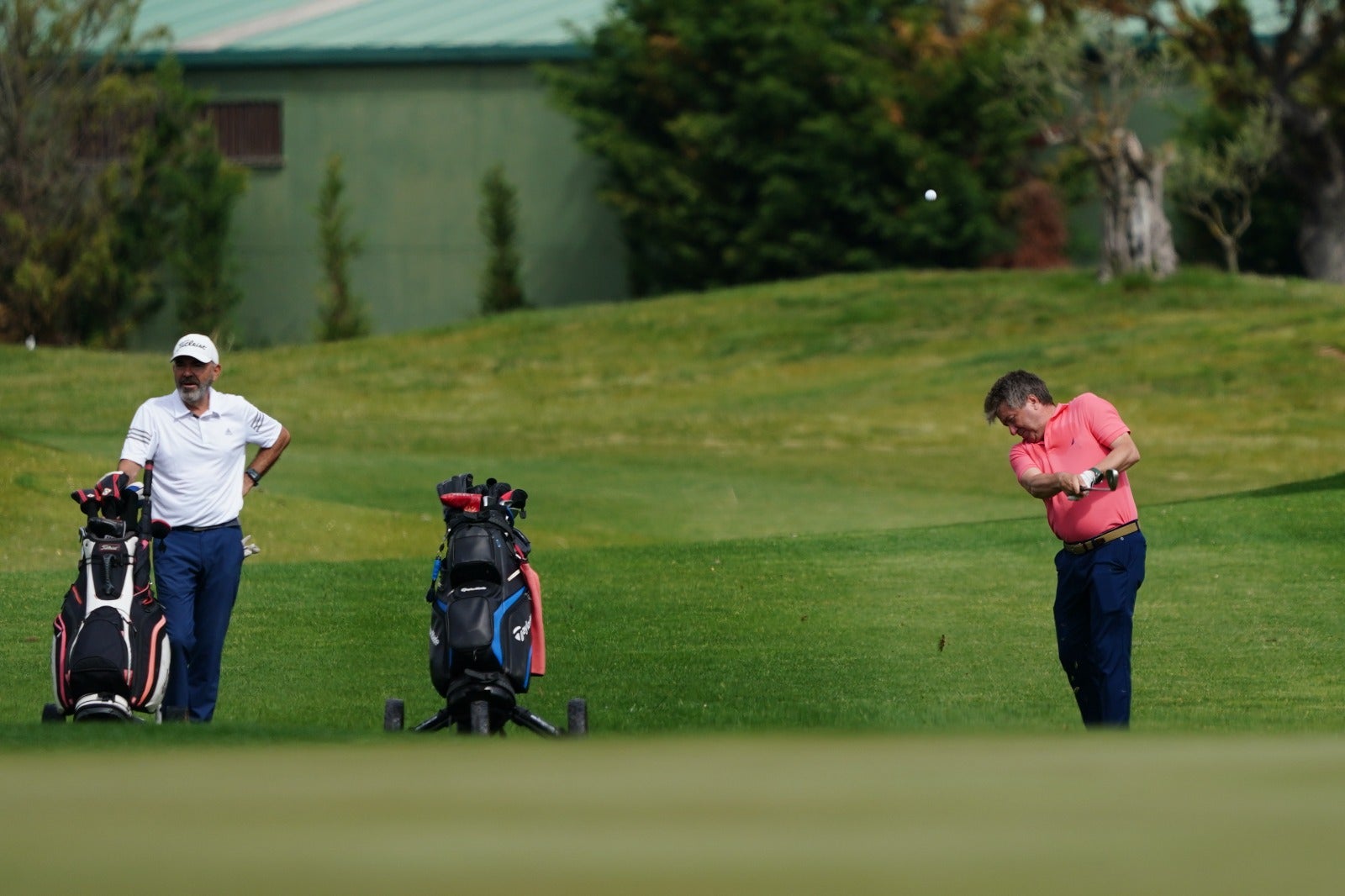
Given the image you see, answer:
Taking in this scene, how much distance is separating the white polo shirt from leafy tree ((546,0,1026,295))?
3329 centimetres

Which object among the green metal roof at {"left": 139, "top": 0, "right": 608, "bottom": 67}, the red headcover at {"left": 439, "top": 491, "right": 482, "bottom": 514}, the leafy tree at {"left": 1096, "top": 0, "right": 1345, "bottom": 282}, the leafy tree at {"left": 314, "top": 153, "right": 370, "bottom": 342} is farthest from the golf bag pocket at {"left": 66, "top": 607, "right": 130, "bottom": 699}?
the green metal roof at {"left": 139, "top": 0, "right": 608, "bottom": 67}

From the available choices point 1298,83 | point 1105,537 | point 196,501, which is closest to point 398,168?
point 1298,83

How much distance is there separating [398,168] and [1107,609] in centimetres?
3804

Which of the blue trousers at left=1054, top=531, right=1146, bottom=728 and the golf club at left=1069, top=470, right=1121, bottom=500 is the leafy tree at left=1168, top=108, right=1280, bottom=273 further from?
the golf club at left=1069, top=470, right=1121, bottom=500

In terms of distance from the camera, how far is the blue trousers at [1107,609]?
8.22 m

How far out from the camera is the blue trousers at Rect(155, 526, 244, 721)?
875 centimetres

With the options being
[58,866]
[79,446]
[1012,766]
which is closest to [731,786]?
[1012,766]

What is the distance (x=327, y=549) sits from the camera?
1655 cm

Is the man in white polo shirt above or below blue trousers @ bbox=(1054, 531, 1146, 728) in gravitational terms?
above

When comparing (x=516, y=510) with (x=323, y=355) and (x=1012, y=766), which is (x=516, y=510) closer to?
(x=1012, y=766)

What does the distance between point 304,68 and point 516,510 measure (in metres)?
38.5

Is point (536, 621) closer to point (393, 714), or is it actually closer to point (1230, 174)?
point (393, 714)

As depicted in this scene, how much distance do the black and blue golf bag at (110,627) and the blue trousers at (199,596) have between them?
55 cm

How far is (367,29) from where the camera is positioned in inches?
1829
